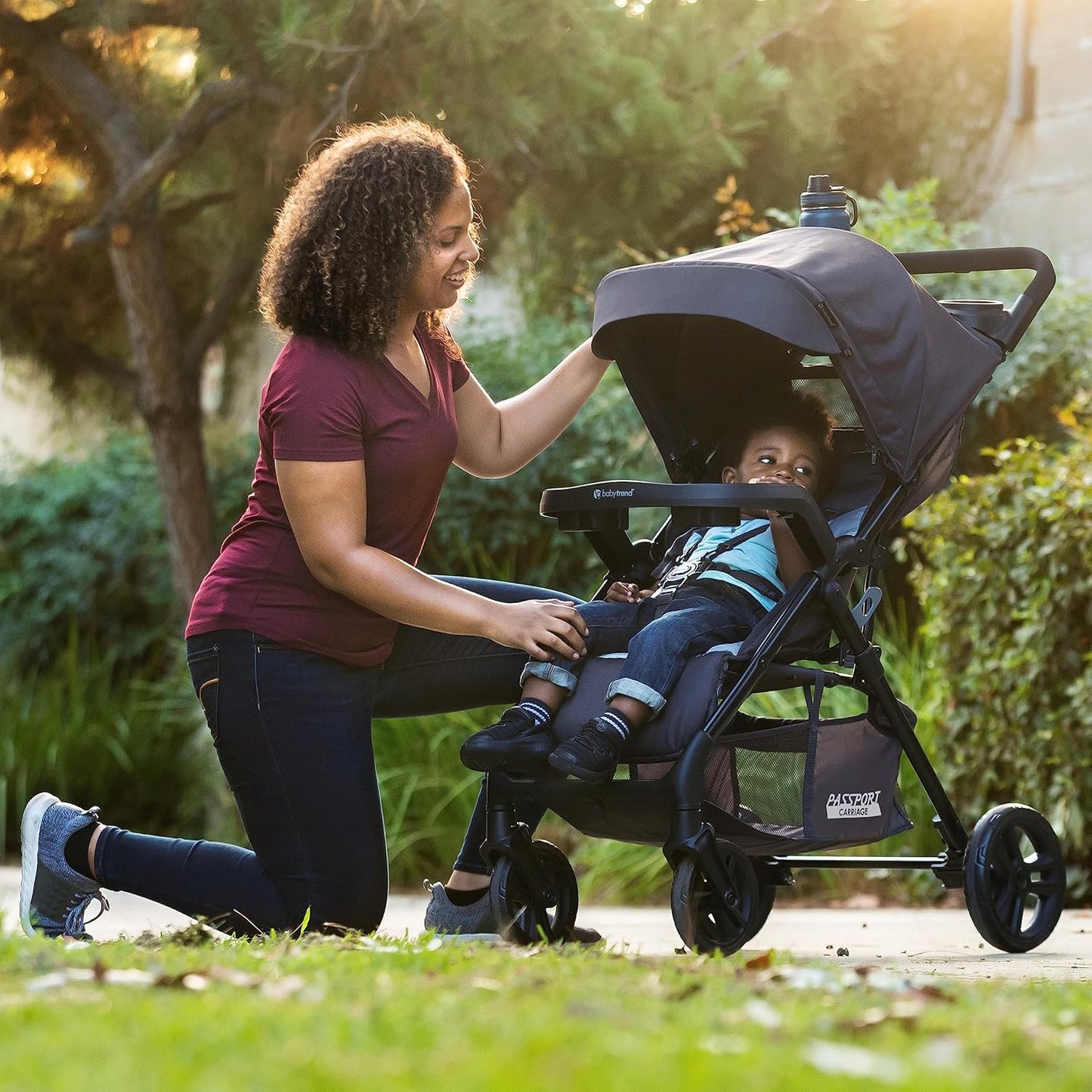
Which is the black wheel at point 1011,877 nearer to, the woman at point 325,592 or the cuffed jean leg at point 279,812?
the woman at point 325,592

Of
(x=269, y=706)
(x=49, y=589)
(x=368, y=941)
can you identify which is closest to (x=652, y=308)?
(x=269, y=706)

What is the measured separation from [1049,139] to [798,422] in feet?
16.2

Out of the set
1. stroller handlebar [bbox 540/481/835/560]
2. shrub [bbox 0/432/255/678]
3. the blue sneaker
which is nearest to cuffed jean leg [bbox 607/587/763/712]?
stroller handlebar [bbox 540/481/835/560]

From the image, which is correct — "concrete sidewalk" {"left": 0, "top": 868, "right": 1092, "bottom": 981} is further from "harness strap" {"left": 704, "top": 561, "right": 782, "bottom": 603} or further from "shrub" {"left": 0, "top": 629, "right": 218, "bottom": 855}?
"shrub" {"left": 0, "top": 629, "right": 218, "bottom": 855}

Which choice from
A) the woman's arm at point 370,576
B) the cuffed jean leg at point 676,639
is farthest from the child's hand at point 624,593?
the woman's arm at point 370,576

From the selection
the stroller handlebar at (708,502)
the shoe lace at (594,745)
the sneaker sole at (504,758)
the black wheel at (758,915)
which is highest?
the stroller handlebar at (708,502)

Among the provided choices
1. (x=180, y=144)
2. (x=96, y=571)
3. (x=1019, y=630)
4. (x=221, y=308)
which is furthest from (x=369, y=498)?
(x=96, y=571)

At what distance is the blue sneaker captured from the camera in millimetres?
3508

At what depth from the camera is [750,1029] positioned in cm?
192

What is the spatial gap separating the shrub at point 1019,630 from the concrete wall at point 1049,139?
9.96 feet

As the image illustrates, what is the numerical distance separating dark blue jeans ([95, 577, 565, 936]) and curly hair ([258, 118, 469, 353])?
0.69m

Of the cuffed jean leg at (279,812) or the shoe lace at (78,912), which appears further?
the shoe lace at (78,912)

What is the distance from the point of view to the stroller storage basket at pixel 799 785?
3.36 meters

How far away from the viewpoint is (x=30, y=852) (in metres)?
3.55
